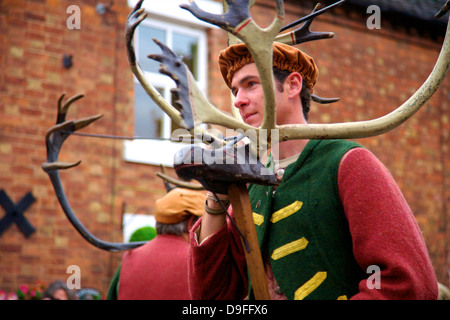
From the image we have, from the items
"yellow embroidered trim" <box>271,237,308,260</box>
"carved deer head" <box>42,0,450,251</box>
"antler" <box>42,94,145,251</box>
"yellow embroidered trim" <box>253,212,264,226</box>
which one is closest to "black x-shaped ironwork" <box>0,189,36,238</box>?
→ "antler" <box>42,94,145,251</box>

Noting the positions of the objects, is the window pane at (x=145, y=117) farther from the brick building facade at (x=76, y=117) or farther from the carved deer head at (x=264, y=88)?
the carved deer head at (x=264, y=88)

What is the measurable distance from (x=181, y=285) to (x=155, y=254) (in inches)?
11.6

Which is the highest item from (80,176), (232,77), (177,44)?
(177,44)

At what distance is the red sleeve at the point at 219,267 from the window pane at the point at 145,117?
19.7 ft

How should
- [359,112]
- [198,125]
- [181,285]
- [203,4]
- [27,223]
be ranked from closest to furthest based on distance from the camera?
[198,125] < [181,285] < [27,223] < [203,4] < [359,112]

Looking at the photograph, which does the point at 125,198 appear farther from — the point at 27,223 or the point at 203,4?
the point at 203,4

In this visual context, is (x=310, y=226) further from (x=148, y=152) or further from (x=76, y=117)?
(x=148, y=152)

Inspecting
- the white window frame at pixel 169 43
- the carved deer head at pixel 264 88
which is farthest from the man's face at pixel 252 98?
the white window frame at pixel 169 43

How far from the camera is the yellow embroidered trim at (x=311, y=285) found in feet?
6.83

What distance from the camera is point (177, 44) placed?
873 centimetres

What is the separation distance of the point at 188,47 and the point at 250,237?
7.05 m

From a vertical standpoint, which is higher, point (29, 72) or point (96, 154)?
point (29, 72)

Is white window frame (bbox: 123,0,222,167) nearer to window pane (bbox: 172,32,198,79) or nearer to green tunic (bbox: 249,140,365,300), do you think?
window pane (bbox: 172,32,198,79)

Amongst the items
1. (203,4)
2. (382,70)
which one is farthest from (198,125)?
(382,70)
